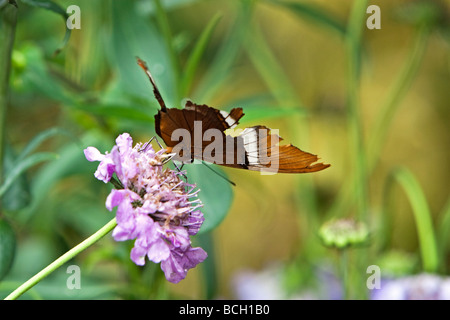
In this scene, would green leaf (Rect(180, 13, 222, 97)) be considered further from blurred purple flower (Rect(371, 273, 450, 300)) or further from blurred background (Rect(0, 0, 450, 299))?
blurred purple flower (Rect(371, 273, 450, 300))

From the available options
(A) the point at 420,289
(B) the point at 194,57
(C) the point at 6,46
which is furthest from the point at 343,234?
(C) the point at 6,46

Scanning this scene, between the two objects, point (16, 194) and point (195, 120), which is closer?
point (195, 120)
